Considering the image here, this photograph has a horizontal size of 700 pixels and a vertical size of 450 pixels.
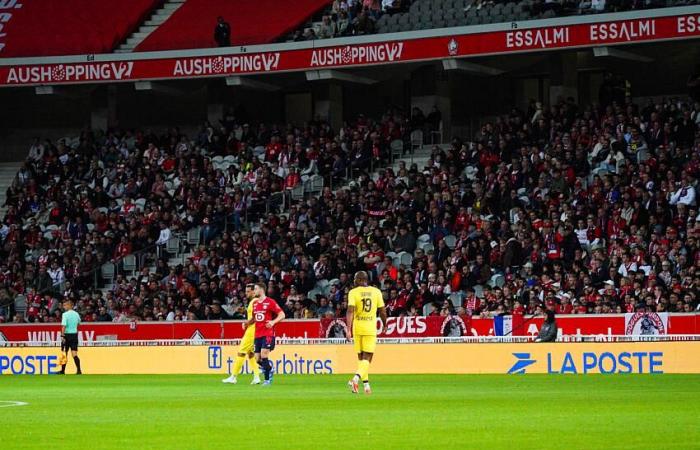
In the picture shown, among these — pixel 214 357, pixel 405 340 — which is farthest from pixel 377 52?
pixel 405 340

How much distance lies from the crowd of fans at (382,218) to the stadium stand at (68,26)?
9.88 ft

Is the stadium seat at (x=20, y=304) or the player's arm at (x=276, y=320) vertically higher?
the stadium seat at (x=20, y=304)

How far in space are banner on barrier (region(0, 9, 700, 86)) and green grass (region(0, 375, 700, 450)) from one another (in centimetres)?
1412

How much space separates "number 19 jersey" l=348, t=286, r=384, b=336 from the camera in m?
20.3

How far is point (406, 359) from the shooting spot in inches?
1191

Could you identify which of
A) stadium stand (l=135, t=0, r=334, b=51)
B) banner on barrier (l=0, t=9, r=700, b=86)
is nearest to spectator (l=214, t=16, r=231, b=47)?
banner on barrier (l=0, t=9, r=700, b=86)

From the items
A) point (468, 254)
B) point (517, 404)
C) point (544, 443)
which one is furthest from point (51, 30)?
point (544, 443)

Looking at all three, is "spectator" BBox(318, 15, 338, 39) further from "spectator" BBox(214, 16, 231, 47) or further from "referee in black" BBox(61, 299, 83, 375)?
"referee in black" BBox(61, 299, 83, 375)

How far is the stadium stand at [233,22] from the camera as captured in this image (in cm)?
4328

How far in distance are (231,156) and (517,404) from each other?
26.4 metres

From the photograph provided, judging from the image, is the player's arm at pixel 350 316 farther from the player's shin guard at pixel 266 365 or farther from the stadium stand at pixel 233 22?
the stadium stand at pixel 233 22

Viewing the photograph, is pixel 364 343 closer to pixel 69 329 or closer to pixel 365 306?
pixel 365 306

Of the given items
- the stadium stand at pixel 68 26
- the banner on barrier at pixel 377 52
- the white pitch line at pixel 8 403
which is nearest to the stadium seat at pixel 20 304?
the banner on barrier at pixel 377 52

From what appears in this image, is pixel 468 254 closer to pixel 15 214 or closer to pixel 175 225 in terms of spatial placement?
pixel 175 225
